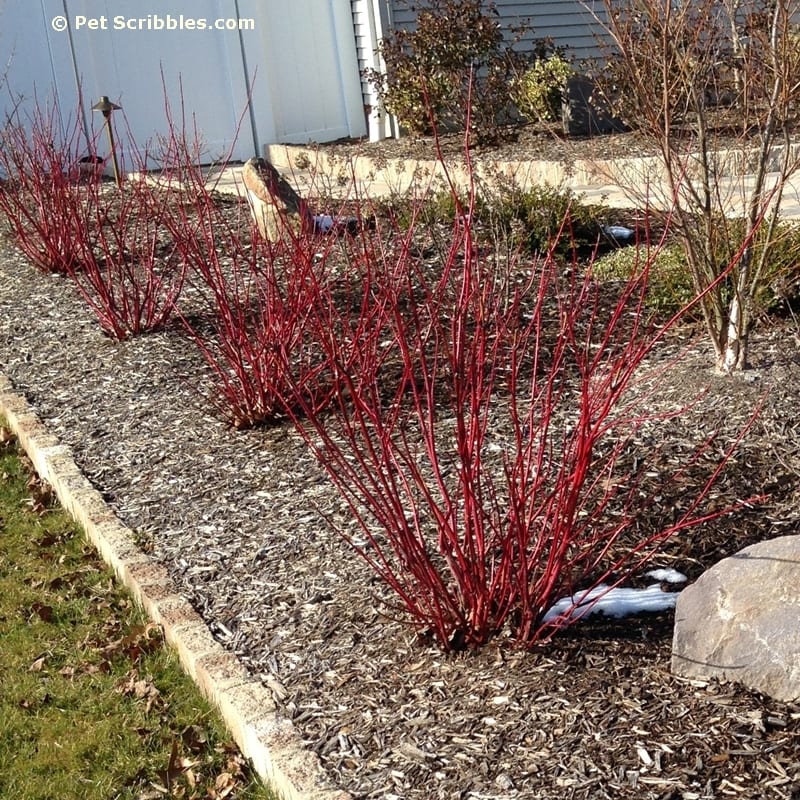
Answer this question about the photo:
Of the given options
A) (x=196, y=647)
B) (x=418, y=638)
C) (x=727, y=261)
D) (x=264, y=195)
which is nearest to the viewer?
(x=418, y=638)

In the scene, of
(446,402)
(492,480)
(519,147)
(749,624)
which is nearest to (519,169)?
(519,147)

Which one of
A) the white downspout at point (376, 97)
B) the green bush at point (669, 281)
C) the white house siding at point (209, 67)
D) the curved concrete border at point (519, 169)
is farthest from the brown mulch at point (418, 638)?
the white downspout at point (376, 97)

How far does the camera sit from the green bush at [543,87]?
12039mm

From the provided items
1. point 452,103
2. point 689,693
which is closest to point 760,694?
point 689,693

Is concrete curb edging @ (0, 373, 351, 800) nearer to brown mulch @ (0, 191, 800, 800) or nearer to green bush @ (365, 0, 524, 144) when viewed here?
brown mulch @ (0, 191, 800, 800)

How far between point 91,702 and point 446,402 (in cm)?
225

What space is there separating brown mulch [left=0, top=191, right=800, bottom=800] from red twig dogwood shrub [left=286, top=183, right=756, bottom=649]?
0.11 metres

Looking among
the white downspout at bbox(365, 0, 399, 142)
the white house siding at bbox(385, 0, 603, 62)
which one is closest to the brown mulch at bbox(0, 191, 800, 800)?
the white downspout at bbox(365, 0, 399, 142)

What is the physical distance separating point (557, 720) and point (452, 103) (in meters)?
10.3

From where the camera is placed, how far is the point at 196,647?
10.6 feet

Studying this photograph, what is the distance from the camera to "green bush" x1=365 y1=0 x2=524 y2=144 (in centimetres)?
1193

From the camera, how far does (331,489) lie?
162 inches

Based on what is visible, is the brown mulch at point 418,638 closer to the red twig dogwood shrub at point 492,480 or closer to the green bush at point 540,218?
the red twig dogwood shrub at point 492,480

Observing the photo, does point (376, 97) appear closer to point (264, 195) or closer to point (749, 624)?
point (264, 195)
